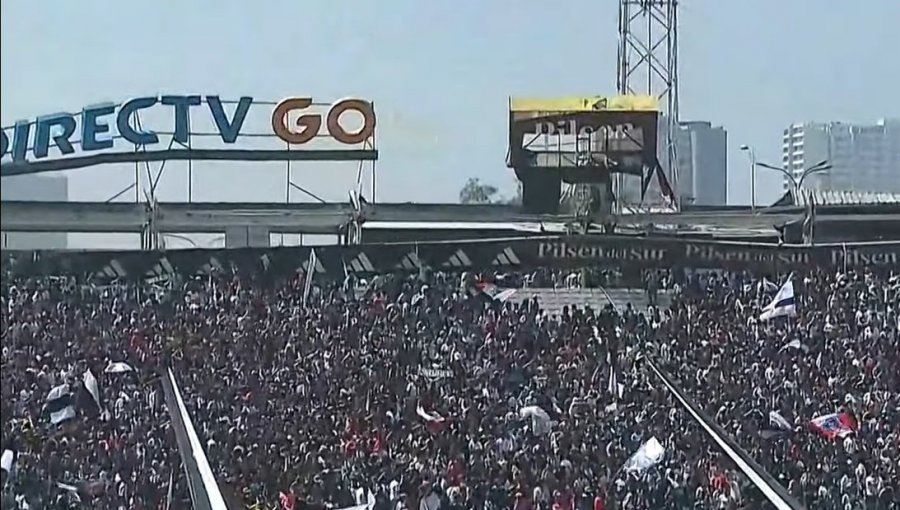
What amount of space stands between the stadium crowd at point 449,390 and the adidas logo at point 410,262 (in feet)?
0.15

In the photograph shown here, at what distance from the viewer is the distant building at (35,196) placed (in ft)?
12.7

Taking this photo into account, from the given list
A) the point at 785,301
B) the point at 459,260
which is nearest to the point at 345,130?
the point at 459,260

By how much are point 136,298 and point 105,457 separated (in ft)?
1.56

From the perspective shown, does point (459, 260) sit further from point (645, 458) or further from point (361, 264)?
point (645, 458)

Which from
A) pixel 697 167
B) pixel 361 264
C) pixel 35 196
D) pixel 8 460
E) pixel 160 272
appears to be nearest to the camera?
pixel 8 460

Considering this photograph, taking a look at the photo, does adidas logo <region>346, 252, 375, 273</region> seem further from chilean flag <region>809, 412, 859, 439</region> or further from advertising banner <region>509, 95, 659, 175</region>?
chilean flag <region>809, 412, 859, 439</region>

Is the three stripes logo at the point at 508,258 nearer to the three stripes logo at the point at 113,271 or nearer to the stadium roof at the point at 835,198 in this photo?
the stadium roof at the point at 835,198

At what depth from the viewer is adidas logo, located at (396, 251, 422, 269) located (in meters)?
4.33

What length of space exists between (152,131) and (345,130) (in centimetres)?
59

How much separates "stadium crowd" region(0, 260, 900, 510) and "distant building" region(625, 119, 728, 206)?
295 millimetres

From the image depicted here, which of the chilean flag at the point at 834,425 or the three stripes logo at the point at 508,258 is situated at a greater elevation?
the three stripes logo at the point at 508,258

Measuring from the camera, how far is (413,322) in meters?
4.32

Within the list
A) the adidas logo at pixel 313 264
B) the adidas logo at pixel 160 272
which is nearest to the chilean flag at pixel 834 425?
the adidas logo at pixel 313 264

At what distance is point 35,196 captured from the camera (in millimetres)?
4039
